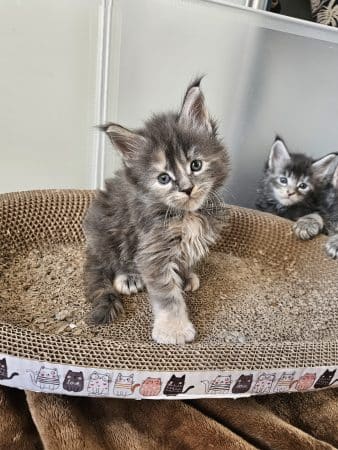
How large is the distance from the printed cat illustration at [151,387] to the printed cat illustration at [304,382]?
0.37 meters

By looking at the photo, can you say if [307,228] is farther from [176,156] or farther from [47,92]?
[47,92]

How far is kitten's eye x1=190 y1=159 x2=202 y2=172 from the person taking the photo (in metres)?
1.26

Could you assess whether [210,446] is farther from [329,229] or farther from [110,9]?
[110,9]

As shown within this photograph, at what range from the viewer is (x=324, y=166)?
211 centimetres

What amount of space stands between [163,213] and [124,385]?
51cm

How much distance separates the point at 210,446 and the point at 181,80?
1656 mm

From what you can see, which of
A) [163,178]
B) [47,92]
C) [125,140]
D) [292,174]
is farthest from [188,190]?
[47,92]

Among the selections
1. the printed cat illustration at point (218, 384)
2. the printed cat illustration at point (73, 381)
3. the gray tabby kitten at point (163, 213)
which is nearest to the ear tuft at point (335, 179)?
the gray tabby kitten at point (163, 213)

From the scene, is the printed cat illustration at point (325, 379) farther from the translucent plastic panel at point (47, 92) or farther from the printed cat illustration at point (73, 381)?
the translucent plastic panel at point (47, 92)

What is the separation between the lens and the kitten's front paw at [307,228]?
6.03ft

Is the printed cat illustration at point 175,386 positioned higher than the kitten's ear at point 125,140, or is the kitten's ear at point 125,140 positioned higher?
the kitten's ear at point 125,140

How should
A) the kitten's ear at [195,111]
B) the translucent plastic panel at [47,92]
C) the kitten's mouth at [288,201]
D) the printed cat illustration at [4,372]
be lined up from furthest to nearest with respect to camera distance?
the kitten's mouth at [288,201]
the translucent plastic panel at [47,92]
the kitten's ear at [195,111]
the printed cat illustration at [4,372]

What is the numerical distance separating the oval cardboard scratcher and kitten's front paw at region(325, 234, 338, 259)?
0.03 meters

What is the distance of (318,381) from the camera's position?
119cm
